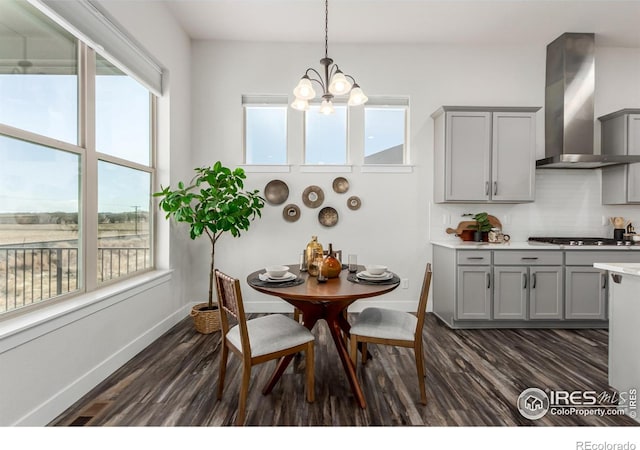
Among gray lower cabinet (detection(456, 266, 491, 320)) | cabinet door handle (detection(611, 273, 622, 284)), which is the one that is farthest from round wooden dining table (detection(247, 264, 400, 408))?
gray lower cabinet (detection(456, 266, 491, 320))

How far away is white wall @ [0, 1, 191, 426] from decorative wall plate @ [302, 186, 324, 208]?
1487mm

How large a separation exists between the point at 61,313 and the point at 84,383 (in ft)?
1.82

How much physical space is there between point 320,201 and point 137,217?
1985 mm

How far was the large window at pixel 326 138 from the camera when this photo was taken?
12.8 feet

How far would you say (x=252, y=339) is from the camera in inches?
71.9

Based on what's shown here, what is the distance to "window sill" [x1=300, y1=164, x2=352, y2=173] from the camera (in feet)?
12.5

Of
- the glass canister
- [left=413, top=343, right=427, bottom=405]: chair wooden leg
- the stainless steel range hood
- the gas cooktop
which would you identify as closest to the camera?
[left=413, top=343, right=427, bottom=405]: chair wooden leg

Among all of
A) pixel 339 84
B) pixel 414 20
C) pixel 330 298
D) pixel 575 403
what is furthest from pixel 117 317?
pixel 414 20

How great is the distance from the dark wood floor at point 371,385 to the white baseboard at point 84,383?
0.15 ft

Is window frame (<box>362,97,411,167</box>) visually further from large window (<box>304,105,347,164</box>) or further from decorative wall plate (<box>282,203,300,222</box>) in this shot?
decorative wall plate (<box>282,203,300,222</box>)

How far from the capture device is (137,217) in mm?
2967

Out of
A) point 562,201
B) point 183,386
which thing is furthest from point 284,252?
point 562,201

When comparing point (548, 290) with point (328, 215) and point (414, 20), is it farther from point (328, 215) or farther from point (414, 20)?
point (414, 20)
